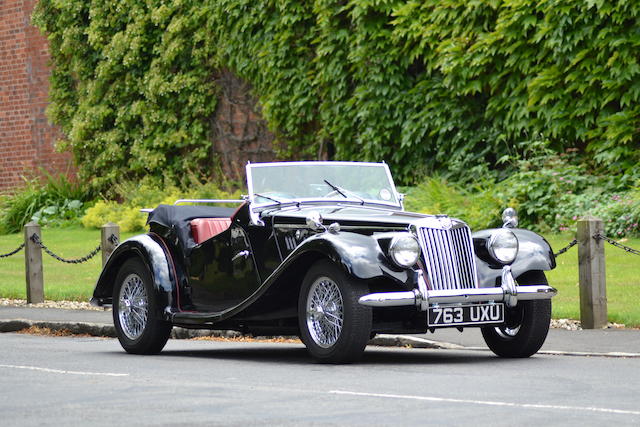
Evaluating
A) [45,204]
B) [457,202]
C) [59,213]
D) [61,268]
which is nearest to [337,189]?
[457,202]

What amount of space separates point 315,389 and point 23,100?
2417cm

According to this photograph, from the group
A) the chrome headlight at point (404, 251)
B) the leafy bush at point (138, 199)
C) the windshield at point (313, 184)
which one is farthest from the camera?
the leafy bush at point (138, 199)

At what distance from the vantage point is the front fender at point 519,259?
9289 mm

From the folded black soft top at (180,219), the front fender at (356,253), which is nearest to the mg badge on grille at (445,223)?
the front fender at (356,253)

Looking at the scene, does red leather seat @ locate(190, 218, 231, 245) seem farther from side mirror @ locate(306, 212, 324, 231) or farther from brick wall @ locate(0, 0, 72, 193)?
brick wall @ locate(0, 0, 72, 193)

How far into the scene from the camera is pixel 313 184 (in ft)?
34.9

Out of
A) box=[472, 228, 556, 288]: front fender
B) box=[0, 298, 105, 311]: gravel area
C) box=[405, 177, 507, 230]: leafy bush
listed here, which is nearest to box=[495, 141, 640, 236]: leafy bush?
box=[405, 177, 507, 230]: leafy bush

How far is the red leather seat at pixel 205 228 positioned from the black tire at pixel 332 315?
1.97 meters

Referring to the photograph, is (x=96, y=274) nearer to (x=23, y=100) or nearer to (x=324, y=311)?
(x=324, y=311)

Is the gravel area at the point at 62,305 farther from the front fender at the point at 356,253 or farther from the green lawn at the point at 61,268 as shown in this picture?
the front fender at the point at 356,253

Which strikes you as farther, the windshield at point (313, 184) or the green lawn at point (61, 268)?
the green lawn at point (61, 268)

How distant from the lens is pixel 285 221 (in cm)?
987

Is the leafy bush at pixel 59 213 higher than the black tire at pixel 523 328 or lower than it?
higher

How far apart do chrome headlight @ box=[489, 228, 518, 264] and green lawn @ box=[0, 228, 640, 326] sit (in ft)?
8.09
